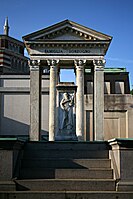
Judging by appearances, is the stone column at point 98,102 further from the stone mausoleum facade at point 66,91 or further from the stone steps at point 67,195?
the stone steps at point 67,195

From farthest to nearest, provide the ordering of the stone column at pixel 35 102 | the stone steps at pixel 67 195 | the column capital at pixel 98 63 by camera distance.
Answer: the column capital at pixel 98 63 < the stone column at pixel 35 102 < the stone steps at pixel 67 195

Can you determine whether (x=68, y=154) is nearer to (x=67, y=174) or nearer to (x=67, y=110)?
(x=67, y=174)

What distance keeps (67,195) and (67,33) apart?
76.1 feet

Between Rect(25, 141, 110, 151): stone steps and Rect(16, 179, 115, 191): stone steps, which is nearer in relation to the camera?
Rect(16, 179, 115, 191): stone steps

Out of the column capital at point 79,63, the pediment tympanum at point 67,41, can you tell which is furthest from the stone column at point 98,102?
the pediment tympanum at point 67,41

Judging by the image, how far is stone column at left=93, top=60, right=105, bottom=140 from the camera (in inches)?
1269

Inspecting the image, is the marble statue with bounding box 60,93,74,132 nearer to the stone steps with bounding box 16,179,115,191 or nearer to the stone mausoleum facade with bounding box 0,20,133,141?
the stone mausoleum facade with bounding box 0,20,133,141

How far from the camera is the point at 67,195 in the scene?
12672 mm

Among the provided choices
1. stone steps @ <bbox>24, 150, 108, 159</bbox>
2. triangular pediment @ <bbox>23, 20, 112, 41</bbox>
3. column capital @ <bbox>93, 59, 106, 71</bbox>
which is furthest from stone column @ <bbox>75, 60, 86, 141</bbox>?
stone steps @ <bbox>24, 150, 108, 159</bbox>

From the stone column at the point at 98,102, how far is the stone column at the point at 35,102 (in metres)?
5.45

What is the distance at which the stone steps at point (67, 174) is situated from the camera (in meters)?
14.2

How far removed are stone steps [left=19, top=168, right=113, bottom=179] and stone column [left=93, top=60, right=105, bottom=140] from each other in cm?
1780

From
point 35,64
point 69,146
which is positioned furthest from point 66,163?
point 35,64

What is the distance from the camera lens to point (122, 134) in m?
47.5
